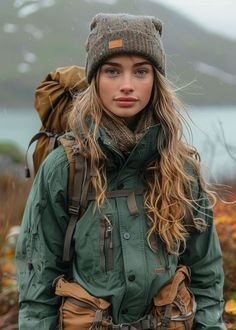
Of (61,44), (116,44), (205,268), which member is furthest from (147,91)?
(61,44)

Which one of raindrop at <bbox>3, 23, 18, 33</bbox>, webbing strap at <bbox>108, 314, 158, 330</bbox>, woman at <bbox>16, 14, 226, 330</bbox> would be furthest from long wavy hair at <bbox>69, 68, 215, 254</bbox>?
raindrop at <bbox>3, 23, 18, 33</bbox>

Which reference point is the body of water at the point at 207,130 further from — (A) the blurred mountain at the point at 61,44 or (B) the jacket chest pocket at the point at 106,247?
(B) the jacket chest pocket at the point at 106,247

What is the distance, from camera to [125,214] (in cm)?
228

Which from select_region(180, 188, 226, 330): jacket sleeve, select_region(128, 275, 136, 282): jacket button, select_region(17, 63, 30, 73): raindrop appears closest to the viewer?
select_region(128, 275, 136, 282): jacket button

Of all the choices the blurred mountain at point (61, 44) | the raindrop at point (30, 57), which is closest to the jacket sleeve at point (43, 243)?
the blurred mountain at point (61, 44)

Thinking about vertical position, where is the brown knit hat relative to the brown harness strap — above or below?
above

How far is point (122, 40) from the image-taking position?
234cm

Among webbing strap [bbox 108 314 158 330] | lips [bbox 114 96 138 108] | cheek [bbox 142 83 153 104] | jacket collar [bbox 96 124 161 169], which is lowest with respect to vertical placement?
webbing strap [bbox 108 314 158 330]

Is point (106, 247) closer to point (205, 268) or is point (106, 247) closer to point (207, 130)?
point (205, 268)

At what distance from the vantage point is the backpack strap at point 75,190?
2.27 meters

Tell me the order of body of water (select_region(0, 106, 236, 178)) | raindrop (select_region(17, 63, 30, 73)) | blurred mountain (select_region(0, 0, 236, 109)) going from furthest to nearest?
1. raindrop (select_region(17, 63, 30, 73))
2. blurred mountain (select_region(0, 0, 236, 109))
3. body of water (select_region(0, 106, 236, 178))

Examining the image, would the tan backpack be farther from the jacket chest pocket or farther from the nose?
the jacket chest pocket

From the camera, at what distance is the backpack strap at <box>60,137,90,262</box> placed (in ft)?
7.44

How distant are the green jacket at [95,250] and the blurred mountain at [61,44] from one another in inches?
235
